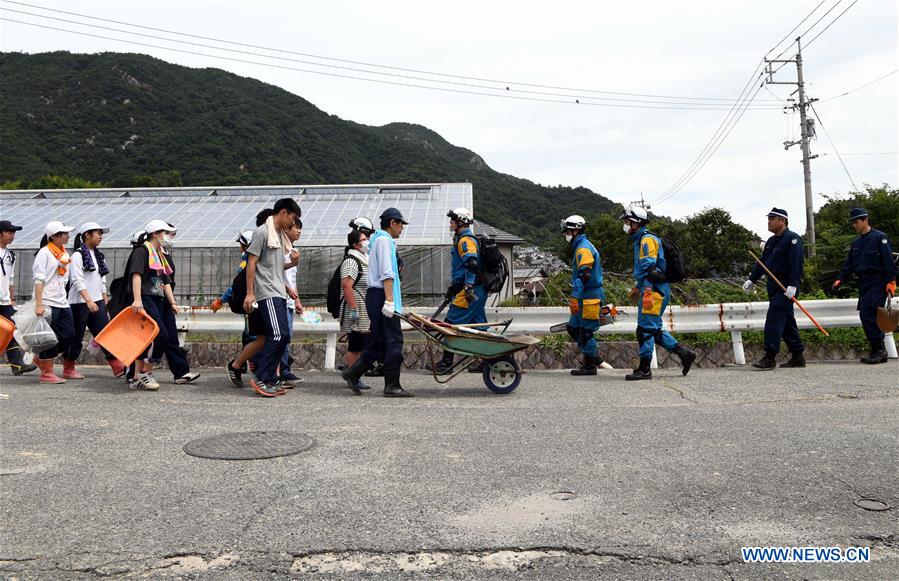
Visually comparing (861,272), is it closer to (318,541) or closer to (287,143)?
(318,541)

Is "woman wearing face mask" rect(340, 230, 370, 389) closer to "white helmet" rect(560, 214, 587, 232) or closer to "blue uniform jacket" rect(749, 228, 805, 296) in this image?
"white helmet" rect(560, 214, 587, 232)

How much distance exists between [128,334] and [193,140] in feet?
215

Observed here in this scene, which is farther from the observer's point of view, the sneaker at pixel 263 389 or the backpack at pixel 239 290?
the backpack at pixel 239 290

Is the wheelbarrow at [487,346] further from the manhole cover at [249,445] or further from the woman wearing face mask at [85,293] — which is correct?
the woman wearing face mask at [85,293]

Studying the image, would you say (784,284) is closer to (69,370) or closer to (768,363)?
(768,363)

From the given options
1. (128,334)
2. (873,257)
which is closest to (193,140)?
(128,334)

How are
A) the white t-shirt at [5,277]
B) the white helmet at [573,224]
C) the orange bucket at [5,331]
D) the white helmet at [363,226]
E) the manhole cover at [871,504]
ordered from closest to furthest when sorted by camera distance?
the manhole cover at [871,504]
the orange bucket at [5,331]
the white t-shirt at [5,277]
the white helmet at [363,226]
the white helmet at [573,224]

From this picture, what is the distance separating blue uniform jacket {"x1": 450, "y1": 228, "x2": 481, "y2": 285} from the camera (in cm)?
782

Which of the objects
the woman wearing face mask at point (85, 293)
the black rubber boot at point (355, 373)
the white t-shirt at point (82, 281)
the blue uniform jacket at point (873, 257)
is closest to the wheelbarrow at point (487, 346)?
the black rubber boot at point (355, 373)

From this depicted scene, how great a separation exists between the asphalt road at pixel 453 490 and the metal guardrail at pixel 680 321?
2.76 metres

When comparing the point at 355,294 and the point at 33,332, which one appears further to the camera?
the point at 355,294

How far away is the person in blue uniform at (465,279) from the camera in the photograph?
783cm

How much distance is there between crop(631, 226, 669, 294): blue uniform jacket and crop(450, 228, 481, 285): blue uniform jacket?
189cm

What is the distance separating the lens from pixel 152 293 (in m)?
7.04
